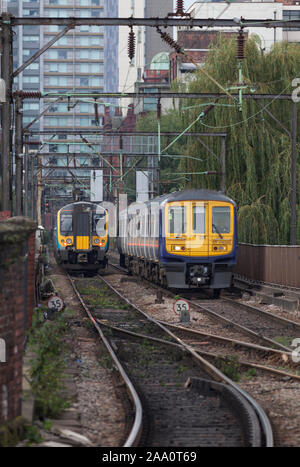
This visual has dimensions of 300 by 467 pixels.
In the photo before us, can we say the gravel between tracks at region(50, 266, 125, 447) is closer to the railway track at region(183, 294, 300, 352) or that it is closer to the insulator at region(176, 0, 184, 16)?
the railway track at region(183, 294, 300, 352)

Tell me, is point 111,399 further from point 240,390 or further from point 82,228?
point 82,228

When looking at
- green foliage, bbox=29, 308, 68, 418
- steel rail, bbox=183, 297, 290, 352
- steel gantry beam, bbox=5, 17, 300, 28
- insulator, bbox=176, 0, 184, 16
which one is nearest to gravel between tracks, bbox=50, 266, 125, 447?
green foliage, bbox=29, 308, 68, 418

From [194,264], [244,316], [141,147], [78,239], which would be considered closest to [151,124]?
[141,147]

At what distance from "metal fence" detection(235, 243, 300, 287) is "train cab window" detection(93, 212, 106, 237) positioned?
7.95 m

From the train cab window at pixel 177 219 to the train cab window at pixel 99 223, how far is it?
41.6ft

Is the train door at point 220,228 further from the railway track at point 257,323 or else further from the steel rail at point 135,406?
the steel rail at point 135,406

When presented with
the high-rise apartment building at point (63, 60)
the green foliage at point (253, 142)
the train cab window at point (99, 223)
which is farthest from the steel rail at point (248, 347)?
the high-rise apartment building at point (63, 60)

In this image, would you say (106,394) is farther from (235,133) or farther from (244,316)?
(235,133)

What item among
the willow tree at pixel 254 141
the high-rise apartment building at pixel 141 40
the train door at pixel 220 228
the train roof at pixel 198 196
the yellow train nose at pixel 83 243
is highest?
the high-rise apartment building at pixel 141 40

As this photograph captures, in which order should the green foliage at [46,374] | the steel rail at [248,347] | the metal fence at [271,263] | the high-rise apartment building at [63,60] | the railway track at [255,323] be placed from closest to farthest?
the green foliage at [46,374]
the steel rail at [248,347]
the railway track at [255,323]
the metal fence at [271,263]
the high-rise apartment building at [63,60]

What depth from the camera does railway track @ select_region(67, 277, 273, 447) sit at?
8672mm

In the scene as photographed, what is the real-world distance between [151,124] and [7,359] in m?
73.3

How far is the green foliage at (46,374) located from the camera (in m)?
9.43

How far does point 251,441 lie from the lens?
835 centimetres
